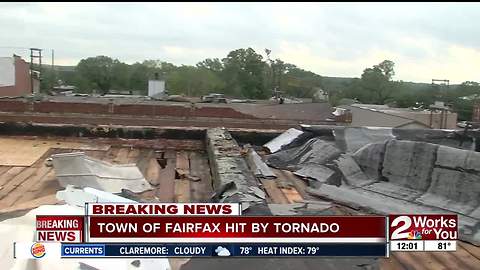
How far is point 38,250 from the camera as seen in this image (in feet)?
8.63

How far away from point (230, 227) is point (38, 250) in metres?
1.10

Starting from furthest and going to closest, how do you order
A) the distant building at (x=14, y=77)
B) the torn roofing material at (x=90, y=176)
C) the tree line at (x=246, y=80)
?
the tree line at (x=246, y=80) < the distant building at (x=14, y=77) < the torn roofing material at (x=90, y=176)

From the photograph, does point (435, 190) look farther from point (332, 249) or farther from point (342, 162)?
point (332, 249)

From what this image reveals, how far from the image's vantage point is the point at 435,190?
4340 millimetres

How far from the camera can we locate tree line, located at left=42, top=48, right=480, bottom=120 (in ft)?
193

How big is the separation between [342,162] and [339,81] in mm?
68662

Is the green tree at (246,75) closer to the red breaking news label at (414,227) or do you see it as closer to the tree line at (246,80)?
the tree line at (246,80)

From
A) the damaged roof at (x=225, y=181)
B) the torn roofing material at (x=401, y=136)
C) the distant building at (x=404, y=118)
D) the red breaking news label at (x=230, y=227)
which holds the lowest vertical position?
the distant building at (x=404, y=118)

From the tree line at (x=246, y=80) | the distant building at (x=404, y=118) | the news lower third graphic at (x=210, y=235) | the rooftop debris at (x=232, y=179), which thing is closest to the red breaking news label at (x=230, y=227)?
the news lower third graphic at (x=210, y=235)

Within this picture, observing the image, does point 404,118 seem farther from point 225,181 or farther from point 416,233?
point 416,233

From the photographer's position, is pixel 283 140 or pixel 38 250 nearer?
pixel 38 250

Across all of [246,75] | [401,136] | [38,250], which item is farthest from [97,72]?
[38,250]

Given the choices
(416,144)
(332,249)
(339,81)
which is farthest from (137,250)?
(339,81)

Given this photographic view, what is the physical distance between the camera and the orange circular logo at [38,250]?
261cm
